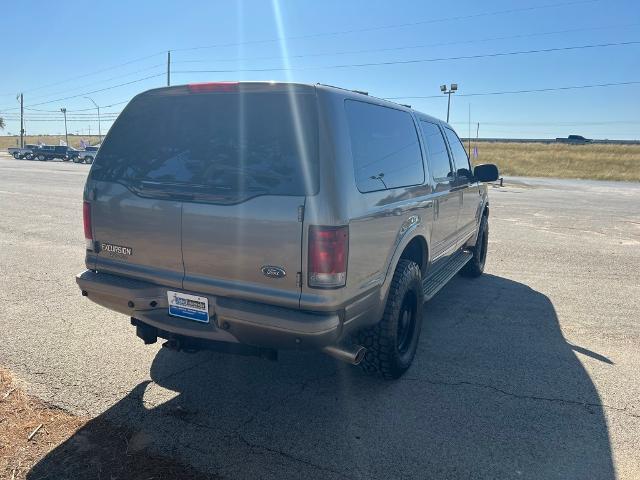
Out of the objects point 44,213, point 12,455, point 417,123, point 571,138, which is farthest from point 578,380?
point 571,138

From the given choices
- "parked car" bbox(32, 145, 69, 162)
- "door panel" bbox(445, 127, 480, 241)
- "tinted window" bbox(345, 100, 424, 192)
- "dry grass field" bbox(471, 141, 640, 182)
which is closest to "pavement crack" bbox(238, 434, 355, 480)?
"tinted window" bbox(345, 100, 424, 192)

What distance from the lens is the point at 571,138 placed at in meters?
93.1

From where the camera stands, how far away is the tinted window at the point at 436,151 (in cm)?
443

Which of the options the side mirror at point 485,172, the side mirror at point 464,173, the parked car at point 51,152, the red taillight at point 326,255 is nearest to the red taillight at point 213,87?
the red taillight at point 326,255

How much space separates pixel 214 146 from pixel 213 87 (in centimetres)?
38

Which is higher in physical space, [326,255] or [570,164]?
[570,164]

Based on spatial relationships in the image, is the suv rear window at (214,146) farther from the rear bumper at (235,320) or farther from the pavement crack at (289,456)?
the pavement crack at (289,456)

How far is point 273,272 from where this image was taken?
269cm

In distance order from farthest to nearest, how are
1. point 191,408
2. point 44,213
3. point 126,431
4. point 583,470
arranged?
point 44,213
point 191,408
point 126,431
point 583,470

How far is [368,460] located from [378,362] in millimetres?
812

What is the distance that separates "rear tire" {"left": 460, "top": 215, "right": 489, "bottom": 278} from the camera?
21.4 feet

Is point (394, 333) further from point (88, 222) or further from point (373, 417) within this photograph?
point (88, 222)

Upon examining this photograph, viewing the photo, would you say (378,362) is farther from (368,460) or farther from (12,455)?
(12,455)

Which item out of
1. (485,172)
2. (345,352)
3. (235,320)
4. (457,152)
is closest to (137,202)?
(235,320)
